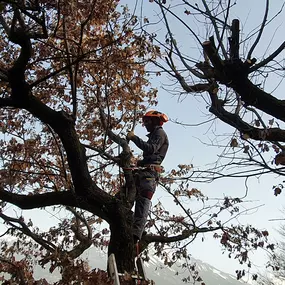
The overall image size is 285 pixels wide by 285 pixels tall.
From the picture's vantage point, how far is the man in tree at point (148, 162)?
16.4 feet

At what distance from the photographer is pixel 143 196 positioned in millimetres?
5145

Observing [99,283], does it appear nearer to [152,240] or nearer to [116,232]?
[116,232]

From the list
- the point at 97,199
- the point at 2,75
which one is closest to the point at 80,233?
the point at 97,199

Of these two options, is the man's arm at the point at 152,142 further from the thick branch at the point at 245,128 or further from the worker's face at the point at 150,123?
the thick branch at the point at 245,128

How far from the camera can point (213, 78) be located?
17.0 feet

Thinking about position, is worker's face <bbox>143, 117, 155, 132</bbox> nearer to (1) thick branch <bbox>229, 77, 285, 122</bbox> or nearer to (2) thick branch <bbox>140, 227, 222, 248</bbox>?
(1) thick branch <bbox>229, 77, 285, 122</bbox>

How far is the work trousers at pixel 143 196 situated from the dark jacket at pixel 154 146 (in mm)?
203

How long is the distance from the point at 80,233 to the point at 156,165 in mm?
5105

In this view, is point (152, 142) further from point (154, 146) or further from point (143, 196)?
point (143, 196)

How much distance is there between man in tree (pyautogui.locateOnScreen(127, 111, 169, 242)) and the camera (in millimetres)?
5004

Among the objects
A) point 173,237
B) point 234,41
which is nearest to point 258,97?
point 234,41

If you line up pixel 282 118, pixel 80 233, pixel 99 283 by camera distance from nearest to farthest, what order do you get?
pixel 99 283, pixel 282 118, pixel 80 233

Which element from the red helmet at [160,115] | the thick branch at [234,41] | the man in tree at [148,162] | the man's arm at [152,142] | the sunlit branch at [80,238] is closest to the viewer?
the thick branch at [234,41]

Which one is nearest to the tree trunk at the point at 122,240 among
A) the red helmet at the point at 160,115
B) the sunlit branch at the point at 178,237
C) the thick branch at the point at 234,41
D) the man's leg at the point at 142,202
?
the man's leg at the point at 142,202
